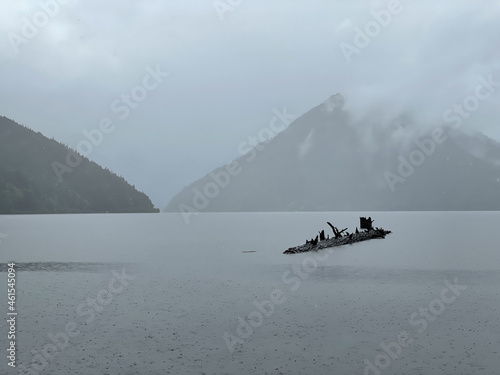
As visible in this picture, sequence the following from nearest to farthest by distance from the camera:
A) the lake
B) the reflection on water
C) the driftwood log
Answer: the lake < the reflection on water < the driftwood log

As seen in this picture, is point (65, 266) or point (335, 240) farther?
point (335, 240)

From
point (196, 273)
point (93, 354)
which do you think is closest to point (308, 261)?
point (196, 273)

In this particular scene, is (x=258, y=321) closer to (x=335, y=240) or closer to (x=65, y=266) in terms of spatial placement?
(x=65, y=266)

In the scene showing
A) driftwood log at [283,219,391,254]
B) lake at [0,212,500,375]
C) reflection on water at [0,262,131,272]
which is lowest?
lake at [0,212,500,375]

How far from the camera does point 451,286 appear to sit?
45750 millimetres

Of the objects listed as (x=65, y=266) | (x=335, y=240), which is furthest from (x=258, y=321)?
(x=335, y=240)

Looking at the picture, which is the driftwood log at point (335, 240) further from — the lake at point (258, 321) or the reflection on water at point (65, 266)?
the reflection on water at point (65, 266)

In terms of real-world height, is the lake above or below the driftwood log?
below

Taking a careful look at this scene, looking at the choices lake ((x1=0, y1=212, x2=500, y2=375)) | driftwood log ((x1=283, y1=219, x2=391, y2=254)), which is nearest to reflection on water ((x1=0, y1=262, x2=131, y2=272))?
lake ((x1=0, y1=212, x2=500, y2=375))

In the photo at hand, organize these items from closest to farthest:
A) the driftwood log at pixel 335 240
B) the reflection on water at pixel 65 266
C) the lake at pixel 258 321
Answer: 1. the lake at pixel 258 321
2. the reflection on water at pixel 65 266
3. the driftwood log at pixel 335 240

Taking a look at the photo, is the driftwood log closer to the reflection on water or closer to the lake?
the lake

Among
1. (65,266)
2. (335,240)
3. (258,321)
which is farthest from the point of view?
(335,240)

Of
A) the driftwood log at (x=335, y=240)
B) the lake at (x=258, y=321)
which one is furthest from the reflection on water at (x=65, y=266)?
the driftwood log at (x=335, y=240)

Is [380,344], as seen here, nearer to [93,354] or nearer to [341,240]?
[93,354]
